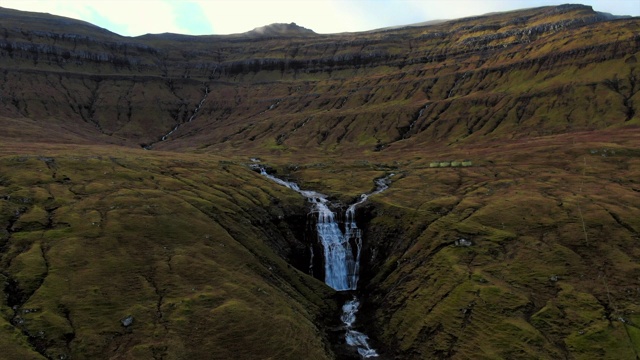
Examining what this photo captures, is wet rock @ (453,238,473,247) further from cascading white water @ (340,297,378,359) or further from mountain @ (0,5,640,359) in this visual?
cascading white water @ (340,297,378,359)

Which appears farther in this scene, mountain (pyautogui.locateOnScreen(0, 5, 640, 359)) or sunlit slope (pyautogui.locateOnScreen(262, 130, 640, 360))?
sunlit slope (pyautogui.locateOnScreen(262, 130, 640, 360))

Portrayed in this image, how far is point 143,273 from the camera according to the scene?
77812 mm

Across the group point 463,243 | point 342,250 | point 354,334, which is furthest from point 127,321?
point 463,243

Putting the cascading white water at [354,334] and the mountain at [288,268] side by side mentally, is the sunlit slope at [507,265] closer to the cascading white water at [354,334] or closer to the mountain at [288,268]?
the mountain at [288,268]

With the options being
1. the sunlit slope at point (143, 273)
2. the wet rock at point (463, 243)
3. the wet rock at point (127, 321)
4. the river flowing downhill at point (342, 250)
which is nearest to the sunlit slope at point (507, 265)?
the wet rock at point (463, 243)

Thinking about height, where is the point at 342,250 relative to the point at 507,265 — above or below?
below

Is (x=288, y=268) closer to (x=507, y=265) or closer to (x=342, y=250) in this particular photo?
(x=342, y=250)

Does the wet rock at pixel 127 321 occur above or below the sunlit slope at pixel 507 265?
above

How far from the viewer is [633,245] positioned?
90188 millimetres

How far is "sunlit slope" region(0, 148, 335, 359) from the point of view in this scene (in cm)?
6281

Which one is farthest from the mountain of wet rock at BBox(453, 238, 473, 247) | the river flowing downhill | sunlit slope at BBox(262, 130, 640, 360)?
the river flowing downhill

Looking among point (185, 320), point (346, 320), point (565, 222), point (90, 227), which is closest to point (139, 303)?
point (185, 320)

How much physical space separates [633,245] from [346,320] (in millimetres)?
63643

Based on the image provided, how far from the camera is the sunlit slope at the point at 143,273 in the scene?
62812 millimetres
